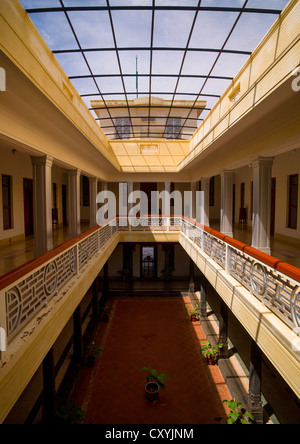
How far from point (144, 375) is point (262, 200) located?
21.6ft

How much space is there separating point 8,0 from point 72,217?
6493mm

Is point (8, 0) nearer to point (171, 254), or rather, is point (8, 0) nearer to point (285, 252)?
point (285, 252)

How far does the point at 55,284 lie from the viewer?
4656 millimetres

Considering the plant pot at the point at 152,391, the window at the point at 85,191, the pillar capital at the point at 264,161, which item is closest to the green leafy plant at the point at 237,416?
the plant pot at the point at 152,391

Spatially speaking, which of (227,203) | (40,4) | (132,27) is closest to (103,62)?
(132,27)

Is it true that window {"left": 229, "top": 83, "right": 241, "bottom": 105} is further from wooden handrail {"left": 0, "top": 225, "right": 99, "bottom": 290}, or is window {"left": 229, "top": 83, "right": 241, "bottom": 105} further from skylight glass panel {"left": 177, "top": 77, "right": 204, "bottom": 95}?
wooden handrail {"left": 0, "top": 225, "right": 99, "bottom": 290}

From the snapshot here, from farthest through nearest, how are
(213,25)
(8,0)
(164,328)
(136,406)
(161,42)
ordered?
(164,328), (136,406), (161,42), (213,25), (8,0)

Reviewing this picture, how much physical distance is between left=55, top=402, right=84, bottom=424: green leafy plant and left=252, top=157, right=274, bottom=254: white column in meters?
6.19

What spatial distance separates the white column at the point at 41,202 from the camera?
612cm

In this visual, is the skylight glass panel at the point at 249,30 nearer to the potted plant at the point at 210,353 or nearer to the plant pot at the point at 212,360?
the potted plant at the point at 210,353

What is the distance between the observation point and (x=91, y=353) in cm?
904

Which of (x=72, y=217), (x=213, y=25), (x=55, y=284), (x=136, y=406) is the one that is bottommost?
(x=136, y=406)

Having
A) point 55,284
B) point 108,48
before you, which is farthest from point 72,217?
point 108,48

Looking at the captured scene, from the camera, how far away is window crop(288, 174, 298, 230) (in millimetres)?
9430
